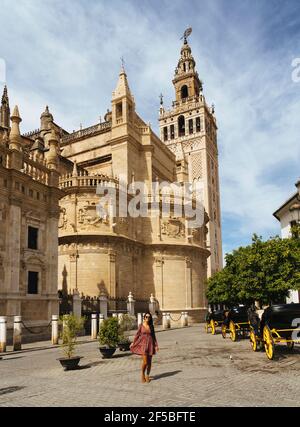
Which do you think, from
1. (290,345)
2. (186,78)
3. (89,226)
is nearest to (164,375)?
(290,345)

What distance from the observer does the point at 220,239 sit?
67125 mm

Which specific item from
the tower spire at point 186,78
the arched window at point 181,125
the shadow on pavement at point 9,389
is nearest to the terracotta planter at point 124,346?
the shadow on pavement at point 9,389

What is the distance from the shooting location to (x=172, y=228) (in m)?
35.6

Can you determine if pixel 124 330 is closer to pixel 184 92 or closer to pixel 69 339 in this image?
pixel 69 339

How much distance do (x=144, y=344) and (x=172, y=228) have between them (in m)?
26.8

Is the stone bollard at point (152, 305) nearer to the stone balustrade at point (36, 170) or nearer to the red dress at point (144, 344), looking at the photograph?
the stone balustrade at point (36, 170)

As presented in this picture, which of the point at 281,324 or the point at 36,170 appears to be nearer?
the point at 281,324

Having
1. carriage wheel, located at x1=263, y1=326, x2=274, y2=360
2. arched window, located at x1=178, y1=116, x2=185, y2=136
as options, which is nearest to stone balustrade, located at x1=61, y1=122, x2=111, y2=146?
arched window, located at x1=178, y1=116, x2=185, y2=136

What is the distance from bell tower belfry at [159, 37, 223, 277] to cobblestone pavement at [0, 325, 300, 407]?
47.5 m

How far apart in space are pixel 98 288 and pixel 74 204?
6.90 metres

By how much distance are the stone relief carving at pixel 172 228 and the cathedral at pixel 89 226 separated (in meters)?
0.09

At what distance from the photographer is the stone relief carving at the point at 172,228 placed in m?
35.3
